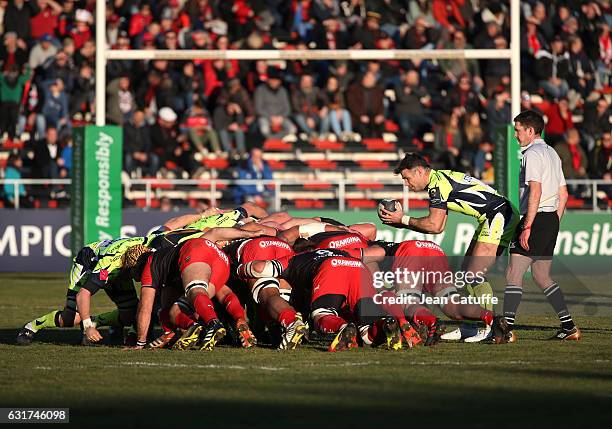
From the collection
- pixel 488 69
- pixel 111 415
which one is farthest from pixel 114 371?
pixel 488 69

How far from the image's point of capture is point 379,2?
2816 centimetres

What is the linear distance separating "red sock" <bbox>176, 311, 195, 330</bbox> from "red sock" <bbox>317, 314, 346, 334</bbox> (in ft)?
4.08

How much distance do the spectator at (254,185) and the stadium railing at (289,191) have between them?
0.45 feet

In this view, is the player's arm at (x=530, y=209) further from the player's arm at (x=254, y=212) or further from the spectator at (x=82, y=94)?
the spectator at (x=82, y=94)

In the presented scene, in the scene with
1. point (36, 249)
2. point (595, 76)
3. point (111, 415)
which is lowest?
point (36, 249)

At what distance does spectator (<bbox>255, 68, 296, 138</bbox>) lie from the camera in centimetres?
2616

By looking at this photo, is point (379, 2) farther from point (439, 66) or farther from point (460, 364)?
point (460, 364)

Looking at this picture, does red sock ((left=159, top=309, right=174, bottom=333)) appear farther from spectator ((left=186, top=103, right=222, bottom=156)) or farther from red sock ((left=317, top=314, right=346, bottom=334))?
spectator ((left=186, top=103, right=222, bottom=156))

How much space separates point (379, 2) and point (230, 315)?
17.6m

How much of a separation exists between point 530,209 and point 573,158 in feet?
47.9

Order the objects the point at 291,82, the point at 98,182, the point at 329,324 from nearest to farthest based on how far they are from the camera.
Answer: the point at 329,324, the point at 98,182, the point at 291,82

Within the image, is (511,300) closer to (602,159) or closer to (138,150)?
(138,150)

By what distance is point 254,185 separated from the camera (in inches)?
963

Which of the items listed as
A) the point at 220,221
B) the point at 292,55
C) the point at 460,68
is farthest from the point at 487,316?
the point at 460,68
